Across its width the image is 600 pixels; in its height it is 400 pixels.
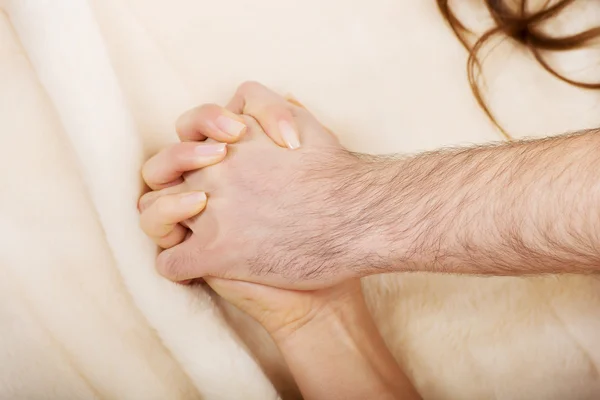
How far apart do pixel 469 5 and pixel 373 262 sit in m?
0.47

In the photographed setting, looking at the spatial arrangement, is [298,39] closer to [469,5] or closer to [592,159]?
[469,5]

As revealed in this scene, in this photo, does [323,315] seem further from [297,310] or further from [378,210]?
[378,210]

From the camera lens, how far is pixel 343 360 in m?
0.80

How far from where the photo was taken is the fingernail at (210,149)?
0.73 metres

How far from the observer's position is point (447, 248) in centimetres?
67

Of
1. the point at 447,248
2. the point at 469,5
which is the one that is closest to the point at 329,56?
the point at 469,5

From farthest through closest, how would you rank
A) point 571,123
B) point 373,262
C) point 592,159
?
1. point 571,123
2. point 373,262
3. point 592,159

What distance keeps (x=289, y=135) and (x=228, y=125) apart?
0.08 m

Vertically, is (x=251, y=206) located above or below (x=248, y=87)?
below

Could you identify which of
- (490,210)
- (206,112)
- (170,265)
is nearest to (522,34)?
(490,210)

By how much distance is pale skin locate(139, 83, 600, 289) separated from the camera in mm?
614

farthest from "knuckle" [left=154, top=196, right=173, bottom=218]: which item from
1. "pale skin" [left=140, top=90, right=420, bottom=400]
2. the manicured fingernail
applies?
the manicured fingernail

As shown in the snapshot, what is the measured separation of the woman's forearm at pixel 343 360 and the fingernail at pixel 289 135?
240 mm

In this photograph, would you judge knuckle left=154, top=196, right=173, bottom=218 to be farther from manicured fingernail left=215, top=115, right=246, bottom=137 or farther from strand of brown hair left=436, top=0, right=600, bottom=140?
strand of brown hair left=436, top=0, right=600, bottom=140
